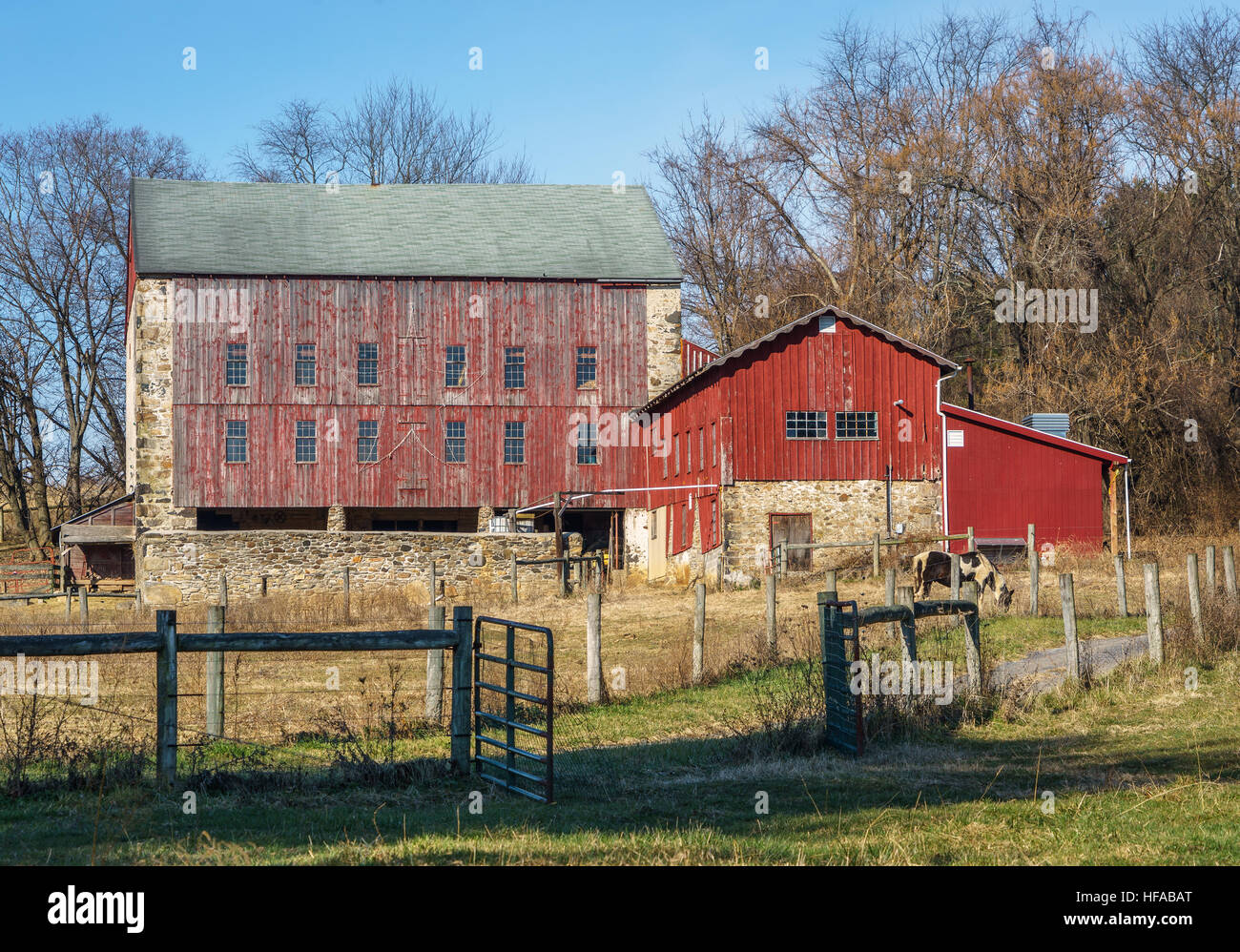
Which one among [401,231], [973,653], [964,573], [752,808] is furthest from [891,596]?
[401,231]

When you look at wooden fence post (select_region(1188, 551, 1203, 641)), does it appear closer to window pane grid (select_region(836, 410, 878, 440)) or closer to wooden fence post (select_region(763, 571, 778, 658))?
wooden fence post (select_region(763, 571, 778, 658))

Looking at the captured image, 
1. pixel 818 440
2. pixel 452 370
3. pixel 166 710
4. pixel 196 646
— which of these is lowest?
pixel 166 710

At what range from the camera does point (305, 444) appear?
42094 mm

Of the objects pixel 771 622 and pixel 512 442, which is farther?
pixel 512 442

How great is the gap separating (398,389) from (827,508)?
1566 centimetres

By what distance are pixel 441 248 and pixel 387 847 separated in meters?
39.4

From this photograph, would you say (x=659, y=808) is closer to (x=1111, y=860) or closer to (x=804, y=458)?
(x=1111, y=860)

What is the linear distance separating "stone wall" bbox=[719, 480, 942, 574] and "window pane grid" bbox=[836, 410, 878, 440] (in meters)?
1.27

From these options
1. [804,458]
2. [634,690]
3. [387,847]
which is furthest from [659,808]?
[804,458]

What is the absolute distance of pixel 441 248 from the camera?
44.5 metres

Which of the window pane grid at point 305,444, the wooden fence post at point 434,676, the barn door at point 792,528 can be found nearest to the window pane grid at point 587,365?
the window pane grid at point 305,444

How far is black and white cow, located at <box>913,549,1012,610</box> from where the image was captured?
2434 centimetres

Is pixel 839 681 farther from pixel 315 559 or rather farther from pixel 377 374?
pixel 377 374

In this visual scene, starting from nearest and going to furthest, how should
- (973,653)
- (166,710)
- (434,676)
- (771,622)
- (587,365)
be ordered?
1. (166,710)
2. (973,653)
3. (434,676)
4. (771,622)
5. (587,365)
